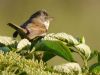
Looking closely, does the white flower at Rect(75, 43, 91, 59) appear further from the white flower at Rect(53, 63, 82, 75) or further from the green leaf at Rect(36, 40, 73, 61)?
the white flower at Rect(53, 63, 82, 75)

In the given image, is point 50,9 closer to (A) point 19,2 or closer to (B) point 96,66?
(A) point 19,2

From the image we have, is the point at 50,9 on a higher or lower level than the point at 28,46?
higher

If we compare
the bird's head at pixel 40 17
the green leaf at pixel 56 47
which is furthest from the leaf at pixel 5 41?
the bird's head at pixel 40 17

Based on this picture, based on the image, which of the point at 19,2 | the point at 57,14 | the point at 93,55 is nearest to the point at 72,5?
the point at 57,14

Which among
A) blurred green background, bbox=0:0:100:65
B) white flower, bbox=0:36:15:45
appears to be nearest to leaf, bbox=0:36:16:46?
white flower, bbox=0:36:15:45

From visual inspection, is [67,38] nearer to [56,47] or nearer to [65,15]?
[56,47]

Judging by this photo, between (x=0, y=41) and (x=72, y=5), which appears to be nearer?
(x=0, y=41)
